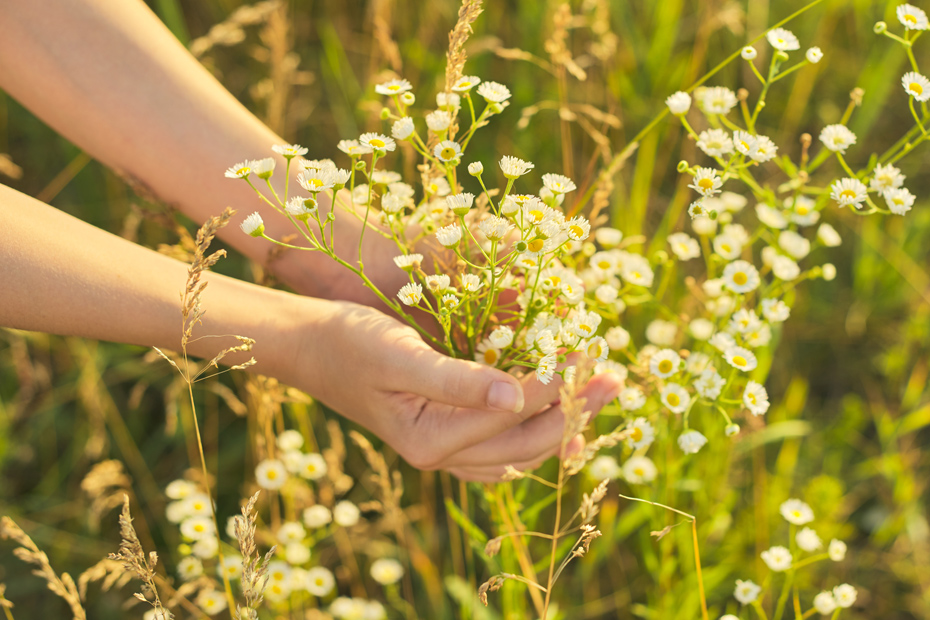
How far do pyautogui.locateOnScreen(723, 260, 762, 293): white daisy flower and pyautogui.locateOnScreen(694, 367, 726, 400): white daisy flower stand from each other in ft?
0.42

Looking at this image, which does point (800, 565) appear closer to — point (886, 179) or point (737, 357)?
point (737, 357)

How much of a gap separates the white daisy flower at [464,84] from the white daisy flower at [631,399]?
46 centimetres

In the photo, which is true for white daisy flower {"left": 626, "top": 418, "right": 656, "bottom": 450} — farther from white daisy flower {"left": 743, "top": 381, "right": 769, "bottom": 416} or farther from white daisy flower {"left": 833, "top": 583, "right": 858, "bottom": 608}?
white daisy flower {"left": 833, "top": 583, "right": 858, "bottom": 608}

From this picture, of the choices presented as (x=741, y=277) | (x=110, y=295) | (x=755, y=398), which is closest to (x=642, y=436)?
(x=755, y=398)

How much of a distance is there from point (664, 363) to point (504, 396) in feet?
0.76

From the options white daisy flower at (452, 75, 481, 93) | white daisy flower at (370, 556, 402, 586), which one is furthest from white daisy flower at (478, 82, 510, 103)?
white daisy flower at (370, 556, 402, 586)

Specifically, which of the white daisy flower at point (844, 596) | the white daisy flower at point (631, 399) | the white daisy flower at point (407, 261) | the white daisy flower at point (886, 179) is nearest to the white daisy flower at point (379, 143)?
the white daisy flower at point (407, 261)

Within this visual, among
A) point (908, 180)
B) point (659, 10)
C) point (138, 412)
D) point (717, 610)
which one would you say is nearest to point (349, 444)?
point (138, 412)

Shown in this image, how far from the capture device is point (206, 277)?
0.95 m

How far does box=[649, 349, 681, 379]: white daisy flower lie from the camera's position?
876 mm

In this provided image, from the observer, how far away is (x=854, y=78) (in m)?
1.87

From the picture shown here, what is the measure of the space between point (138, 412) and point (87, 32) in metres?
0.95

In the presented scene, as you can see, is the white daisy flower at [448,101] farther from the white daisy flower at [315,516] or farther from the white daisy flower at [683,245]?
the white daisy flower at [315,516]

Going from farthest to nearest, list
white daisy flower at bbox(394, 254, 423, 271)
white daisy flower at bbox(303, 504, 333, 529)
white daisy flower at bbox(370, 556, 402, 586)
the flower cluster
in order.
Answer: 1. white daisy flower at bbox(370, 556, 402, 586)
2. white daisy flower at bbox(303, 504, 333, 529)
3. the flower cluster
4. white daisy flower at bbox(394, 254, 423, 271)
